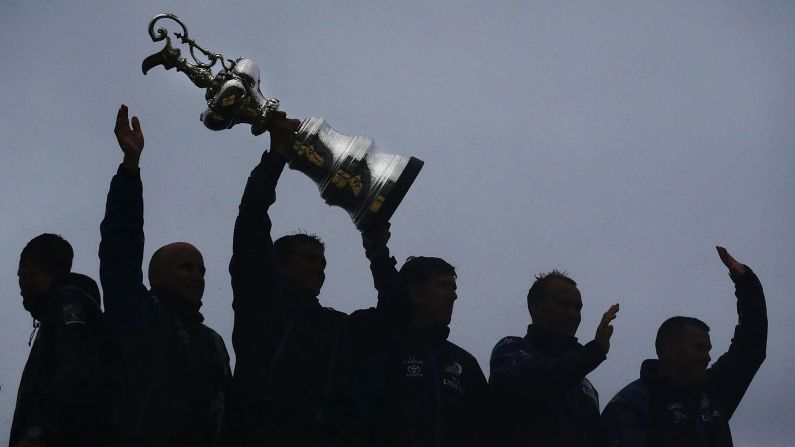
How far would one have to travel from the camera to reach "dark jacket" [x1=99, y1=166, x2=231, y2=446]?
435cm

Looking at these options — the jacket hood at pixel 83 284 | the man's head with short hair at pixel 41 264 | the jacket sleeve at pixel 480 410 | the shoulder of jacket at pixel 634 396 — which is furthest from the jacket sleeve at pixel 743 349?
the man's head with short hair at pixel 41 264

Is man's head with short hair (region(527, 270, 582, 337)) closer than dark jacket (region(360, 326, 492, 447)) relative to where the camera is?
No

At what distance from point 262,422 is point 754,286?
388 cm

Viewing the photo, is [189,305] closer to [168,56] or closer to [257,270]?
[257,270]

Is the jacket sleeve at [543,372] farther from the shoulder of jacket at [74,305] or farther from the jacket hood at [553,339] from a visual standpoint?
the shoulder of jacket at [74,305]

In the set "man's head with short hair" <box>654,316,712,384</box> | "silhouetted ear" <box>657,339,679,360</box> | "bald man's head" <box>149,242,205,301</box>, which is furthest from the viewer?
"silhouetted ear" <box>657,339,679,360</box>

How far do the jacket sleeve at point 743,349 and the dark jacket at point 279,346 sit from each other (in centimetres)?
268

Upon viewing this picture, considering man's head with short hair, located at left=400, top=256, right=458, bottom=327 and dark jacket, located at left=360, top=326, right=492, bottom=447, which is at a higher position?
man's head with short hair, located at left=400, top=256, right=458, bottom=327

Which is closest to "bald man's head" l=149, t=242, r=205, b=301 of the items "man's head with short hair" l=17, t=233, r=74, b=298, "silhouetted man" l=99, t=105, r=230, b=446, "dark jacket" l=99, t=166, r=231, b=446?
"silhouetted man" l=99, t=105, r=230, b=446

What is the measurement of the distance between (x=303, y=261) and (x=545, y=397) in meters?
1.65

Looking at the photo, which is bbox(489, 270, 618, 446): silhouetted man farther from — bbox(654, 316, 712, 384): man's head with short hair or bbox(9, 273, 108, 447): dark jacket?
bbox(9, 273, 108, 447): dark jacket

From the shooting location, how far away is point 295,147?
4.96 metres

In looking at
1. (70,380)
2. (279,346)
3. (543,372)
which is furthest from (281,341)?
(543,372)

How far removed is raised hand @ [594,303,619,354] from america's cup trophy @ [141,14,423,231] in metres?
1.54
